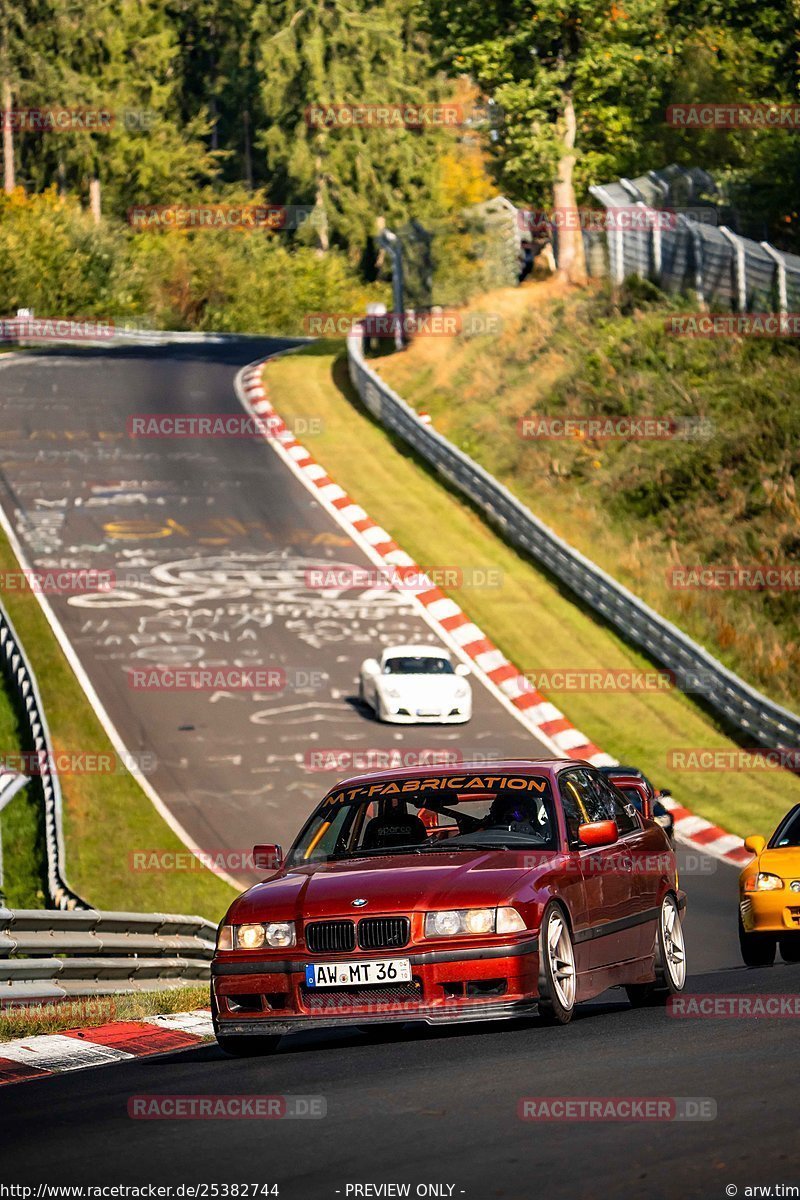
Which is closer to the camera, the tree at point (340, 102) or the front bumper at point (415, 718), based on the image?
the front bumper at point (415, 718)

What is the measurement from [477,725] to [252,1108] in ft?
62.1

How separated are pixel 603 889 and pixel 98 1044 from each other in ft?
9.49

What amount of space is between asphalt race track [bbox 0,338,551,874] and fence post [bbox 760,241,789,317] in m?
10.6

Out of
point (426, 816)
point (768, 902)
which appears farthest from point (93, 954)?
point (768, 902)

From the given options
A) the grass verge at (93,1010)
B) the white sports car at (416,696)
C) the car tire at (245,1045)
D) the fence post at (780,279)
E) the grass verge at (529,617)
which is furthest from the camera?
the fence post at (780,279)

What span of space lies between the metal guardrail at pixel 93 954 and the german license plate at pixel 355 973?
2700 millimetres

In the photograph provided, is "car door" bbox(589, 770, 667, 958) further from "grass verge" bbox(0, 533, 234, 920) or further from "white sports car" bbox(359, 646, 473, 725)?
"white sports car" bbox(359, 646, 473, 725)

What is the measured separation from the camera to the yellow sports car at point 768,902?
13188 millimetres

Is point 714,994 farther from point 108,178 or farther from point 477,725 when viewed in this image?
point 108,178

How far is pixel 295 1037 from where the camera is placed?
10.3 metres

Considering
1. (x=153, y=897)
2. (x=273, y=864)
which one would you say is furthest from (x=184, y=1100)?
(x=153, y=897)

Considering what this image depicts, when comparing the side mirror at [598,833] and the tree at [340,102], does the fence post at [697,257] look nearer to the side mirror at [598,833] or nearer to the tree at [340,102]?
the side mirror at [598,833]

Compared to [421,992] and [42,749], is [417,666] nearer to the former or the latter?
[42,749]

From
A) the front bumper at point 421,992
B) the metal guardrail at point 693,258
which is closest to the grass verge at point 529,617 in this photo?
the metal guardrail at point 693,258
